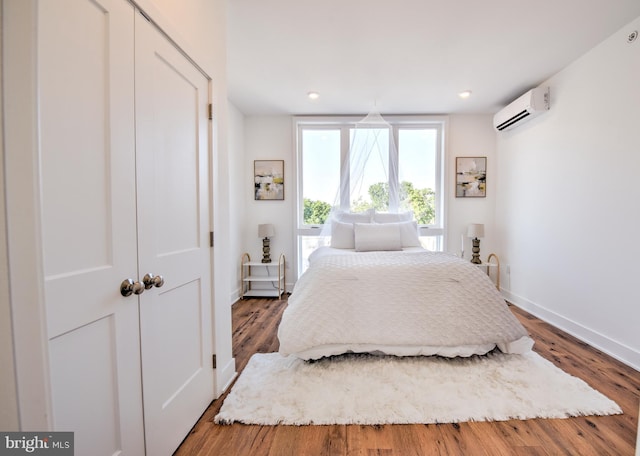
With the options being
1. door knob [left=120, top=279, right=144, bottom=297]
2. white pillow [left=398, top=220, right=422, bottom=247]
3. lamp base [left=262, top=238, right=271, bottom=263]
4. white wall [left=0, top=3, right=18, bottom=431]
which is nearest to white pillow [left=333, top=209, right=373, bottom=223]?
white pillow [left=398, top=220, right=422, bottom=247]

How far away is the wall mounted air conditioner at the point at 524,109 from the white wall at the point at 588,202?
0.26 feet

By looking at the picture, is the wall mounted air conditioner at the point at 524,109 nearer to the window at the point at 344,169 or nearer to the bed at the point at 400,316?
the window at the point at 344,169

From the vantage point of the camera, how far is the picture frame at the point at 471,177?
3.94 m

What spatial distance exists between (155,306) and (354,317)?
4.25 feet

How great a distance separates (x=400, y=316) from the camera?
1997mm

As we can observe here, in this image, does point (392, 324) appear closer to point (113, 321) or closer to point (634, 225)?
point (113, 321)

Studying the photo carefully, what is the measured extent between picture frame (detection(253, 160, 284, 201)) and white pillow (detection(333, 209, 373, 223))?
3.11 ft

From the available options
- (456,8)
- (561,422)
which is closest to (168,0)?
(456,8)

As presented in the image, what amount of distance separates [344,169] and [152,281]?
3106 mm

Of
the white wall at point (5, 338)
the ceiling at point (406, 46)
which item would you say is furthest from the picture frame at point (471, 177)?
the white wall at point (5, 338)

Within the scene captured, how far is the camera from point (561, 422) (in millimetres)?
1450

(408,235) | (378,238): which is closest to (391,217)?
(408,235)

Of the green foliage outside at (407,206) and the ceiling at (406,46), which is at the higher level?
the ceiling at (406,46)

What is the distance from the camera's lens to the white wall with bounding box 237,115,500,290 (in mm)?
3932
